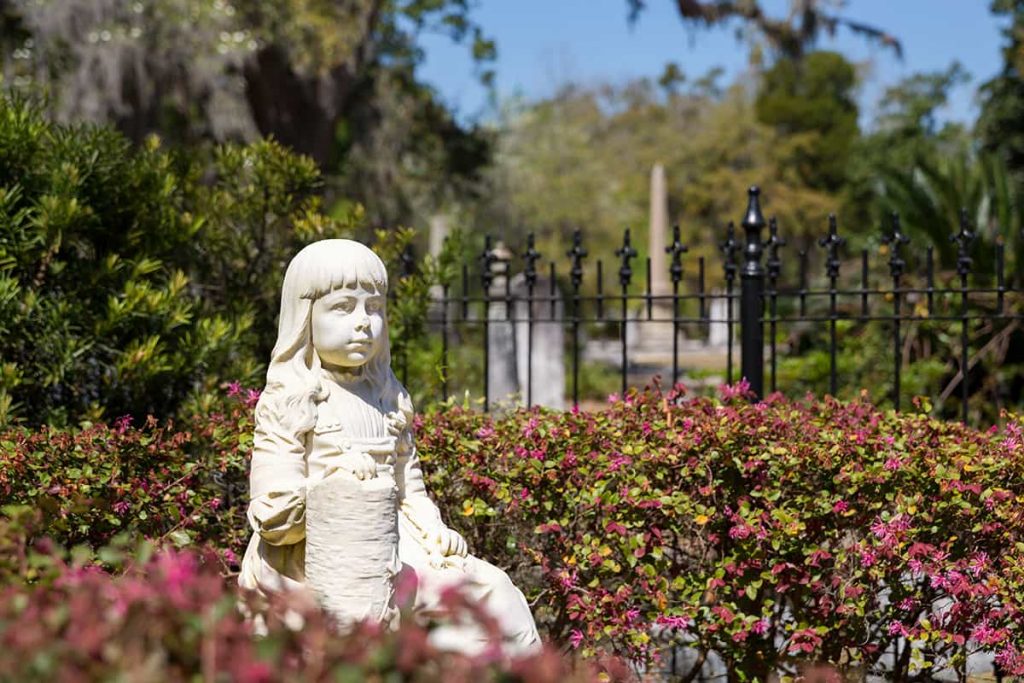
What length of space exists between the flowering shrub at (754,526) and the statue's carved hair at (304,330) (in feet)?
3.83

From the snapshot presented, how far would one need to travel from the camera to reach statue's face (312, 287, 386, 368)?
3.28m

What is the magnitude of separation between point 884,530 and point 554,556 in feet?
4.34

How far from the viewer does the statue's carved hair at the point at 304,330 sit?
326 centimetres

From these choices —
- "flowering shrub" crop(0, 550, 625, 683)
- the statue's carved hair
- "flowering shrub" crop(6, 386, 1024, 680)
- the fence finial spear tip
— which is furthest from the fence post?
"flowering shrub" crop(0, 550, 625, 683)

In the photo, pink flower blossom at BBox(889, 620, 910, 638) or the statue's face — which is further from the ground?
the statue's face

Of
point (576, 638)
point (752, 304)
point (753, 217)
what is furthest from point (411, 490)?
point (753, 217)

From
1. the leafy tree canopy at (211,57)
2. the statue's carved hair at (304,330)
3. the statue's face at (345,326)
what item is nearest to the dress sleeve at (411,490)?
the statue's carved hair at (304,330)

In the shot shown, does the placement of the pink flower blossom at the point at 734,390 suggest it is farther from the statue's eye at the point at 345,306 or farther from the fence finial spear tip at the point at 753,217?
the statue's eye at the point at 345,306

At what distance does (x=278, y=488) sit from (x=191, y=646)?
4.99 ft

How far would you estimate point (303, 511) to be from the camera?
10.3ft

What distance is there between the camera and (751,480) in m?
4.40

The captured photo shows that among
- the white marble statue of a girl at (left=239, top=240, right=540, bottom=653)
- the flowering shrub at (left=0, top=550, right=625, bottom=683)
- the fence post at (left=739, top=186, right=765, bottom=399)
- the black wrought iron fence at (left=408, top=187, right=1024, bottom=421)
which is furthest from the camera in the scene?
the fence post at (left=739, top=186, right=765, bottom=399)

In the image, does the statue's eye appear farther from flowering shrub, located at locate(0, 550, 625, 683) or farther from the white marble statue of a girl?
flowering shrub, located at locate(0, 550, 625, 683)

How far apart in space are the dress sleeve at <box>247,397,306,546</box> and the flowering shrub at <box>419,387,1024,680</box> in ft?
4.02
